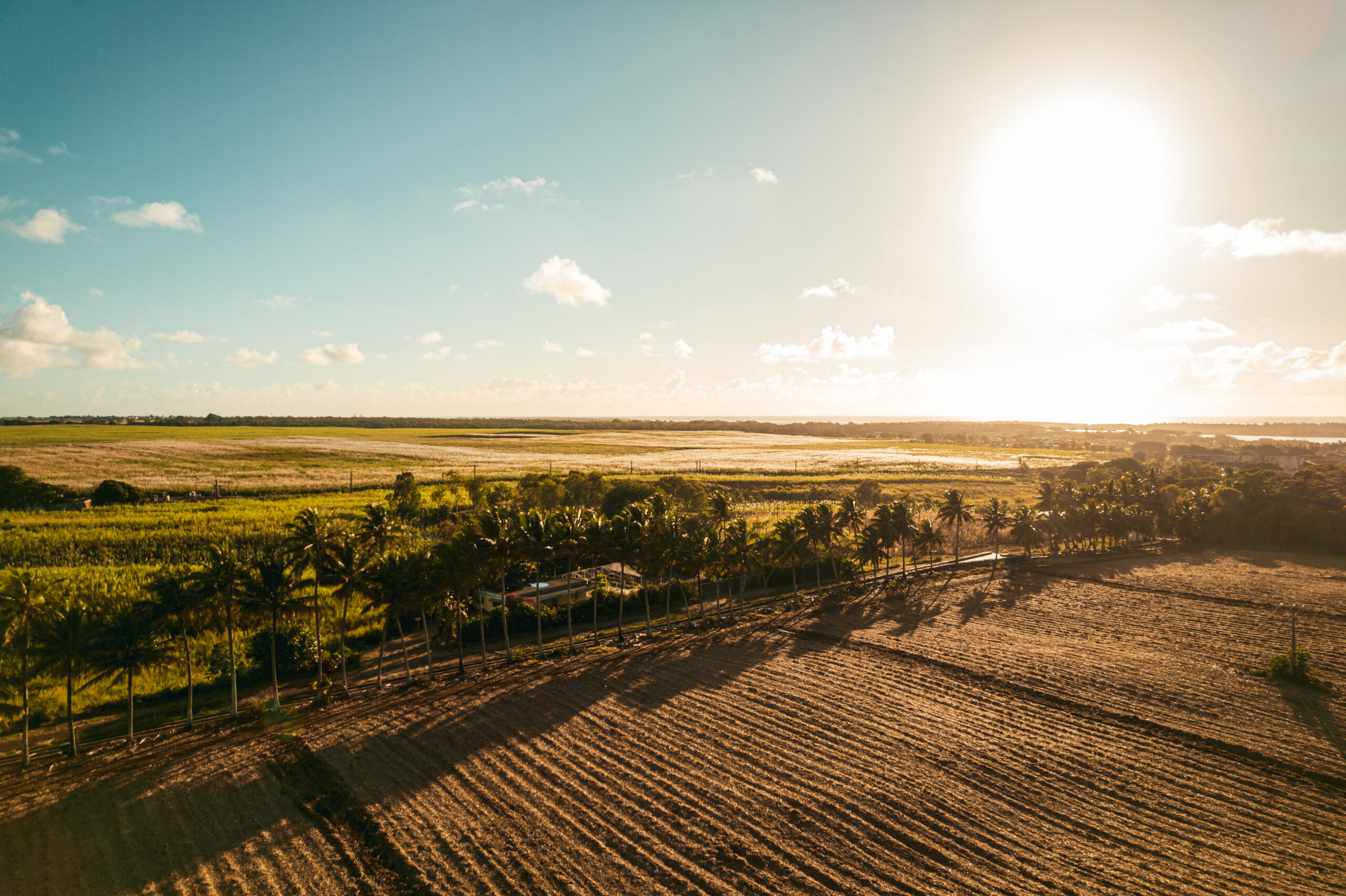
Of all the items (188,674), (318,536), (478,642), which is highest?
(318,536)

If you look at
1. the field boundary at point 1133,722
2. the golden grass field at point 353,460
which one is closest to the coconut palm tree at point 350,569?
the field boundary at point 1133,722

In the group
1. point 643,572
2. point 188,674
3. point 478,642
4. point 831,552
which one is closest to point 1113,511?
point 831,552

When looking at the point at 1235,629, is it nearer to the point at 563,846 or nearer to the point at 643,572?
the point at 643,572

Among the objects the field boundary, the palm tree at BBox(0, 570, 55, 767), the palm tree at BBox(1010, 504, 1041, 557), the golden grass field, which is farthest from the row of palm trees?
the golden grass field

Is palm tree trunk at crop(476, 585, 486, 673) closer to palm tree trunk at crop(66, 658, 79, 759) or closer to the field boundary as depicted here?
palm tree trunk at crop(66, 658, 79, 759)

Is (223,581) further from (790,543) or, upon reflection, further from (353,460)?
(353,460)

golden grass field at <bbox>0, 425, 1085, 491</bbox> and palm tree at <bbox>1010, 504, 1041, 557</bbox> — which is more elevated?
golden grass field at <bbox>0, 425, 1085, 491</bbox>
